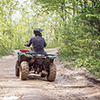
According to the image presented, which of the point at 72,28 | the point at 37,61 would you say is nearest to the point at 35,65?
the point at 37,61

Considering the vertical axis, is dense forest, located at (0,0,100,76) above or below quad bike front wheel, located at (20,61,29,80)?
above

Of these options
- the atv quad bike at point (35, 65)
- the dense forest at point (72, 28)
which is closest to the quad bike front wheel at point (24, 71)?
the atv quad bike at point (35, 65)

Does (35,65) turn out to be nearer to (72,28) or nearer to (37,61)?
(37,61)

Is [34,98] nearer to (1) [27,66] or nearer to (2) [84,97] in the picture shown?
(2) [84,97]

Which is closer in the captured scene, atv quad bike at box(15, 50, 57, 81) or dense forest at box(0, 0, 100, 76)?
atv quad bike at box(15, 50, 57, 81)

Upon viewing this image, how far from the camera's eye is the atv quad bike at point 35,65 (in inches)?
248

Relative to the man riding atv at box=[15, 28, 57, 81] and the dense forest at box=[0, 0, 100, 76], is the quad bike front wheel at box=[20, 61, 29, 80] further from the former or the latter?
the dense forest at box=[0, 0, 100, 76]

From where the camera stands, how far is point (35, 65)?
6.73m

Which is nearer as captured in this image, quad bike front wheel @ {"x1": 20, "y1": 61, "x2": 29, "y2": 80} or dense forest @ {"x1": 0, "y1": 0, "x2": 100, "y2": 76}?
quad bike front wheel @ {"x1": 20, "y1": 61, "x2": 29, "y2": 80}

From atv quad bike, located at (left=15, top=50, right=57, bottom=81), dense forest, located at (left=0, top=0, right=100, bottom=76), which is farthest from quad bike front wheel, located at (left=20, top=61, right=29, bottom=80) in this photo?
dense forest, located at (left=0, top=0, right=100, bottom=76)

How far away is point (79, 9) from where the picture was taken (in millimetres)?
8953

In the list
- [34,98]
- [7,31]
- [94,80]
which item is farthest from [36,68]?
[7,31]

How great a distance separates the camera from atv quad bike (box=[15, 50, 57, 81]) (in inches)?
248

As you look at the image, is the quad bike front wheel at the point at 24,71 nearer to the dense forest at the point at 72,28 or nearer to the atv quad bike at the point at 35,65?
the atv quad bike at the point at 35,65
